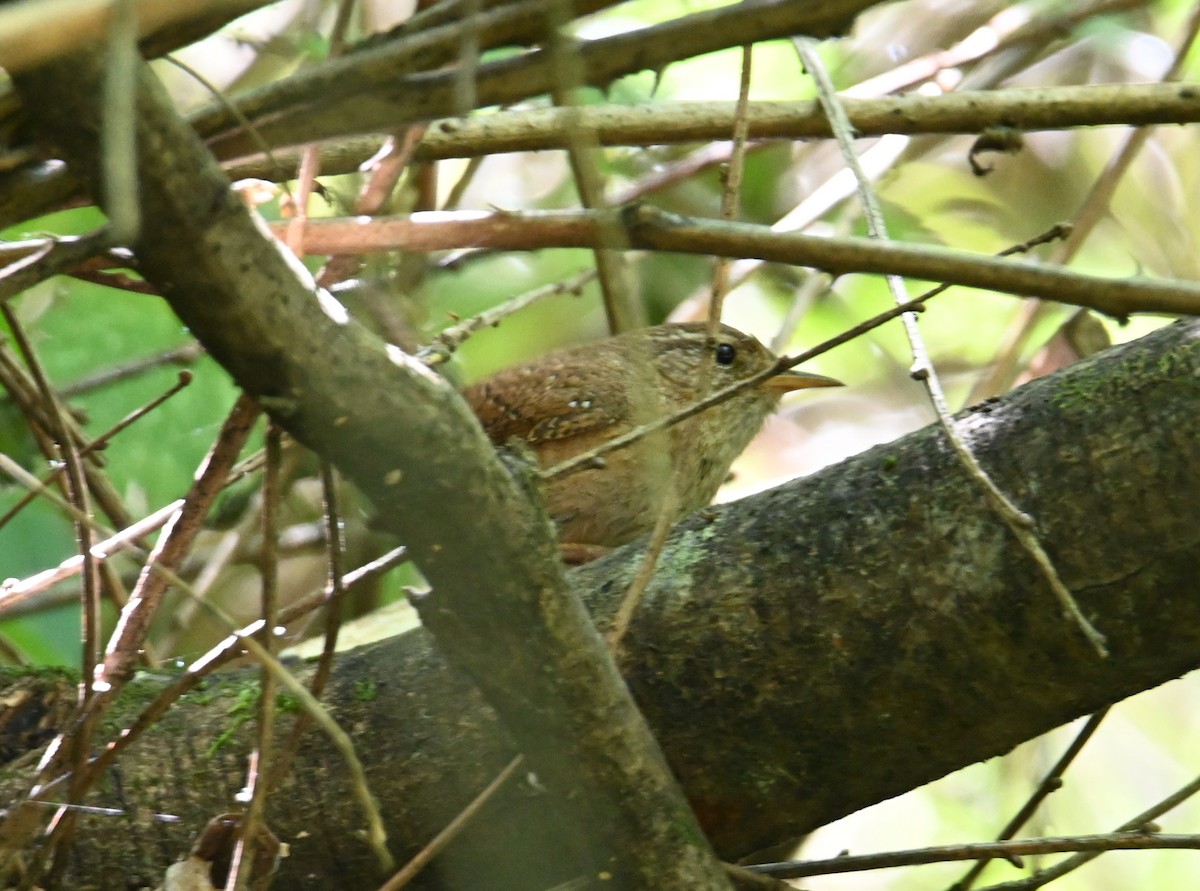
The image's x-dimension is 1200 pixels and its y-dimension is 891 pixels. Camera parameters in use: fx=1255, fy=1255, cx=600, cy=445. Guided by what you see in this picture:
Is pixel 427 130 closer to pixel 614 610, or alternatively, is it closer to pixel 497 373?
pixel 614 610

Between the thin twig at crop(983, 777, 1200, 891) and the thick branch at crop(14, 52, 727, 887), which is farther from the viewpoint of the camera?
the thin twig at crop(983, 777, 1200, 891)

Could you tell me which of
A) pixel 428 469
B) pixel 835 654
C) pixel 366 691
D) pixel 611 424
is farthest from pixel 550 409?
pixel 428 469

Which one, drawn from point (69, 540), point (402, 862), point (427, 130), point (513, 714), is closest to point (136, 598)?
point (402, 862)

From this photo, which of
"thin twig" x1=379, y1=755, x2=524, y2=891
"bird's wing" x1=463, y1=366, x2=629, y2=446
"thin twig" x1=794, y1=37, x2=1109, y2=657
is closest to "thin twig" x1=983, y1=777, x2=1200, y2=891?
"thin twig" x1=794, y1=37, x2=1109, y2=657

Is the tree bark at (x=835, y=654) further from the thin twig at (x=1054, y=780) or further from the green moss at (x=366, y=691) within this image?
the thin twig at (x=1054, y=780)

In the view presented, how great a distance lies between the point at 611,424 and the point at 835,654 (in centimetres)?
160

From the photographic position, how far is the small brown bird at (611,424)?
3.28m

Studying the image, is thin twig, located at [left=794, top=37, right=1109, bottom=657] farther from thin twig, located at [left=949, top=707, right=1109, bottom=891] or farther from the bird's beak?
the bird's beak

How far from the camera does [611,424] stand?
11.6 ft

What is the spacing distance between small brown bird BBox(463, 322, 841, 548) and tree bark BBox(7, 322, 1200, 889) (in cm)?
80

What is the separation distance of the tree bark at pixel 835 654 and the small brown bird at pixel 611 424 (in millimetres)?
796

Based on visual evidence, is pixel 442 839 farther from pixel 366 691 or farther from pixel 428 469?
pixel 428 469

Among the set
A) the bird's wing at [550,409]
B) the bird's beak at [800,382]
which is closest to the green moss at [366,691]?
the bird's wing at [550,409]

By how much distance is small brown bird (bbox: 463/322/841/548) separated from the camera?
3.28 meters
